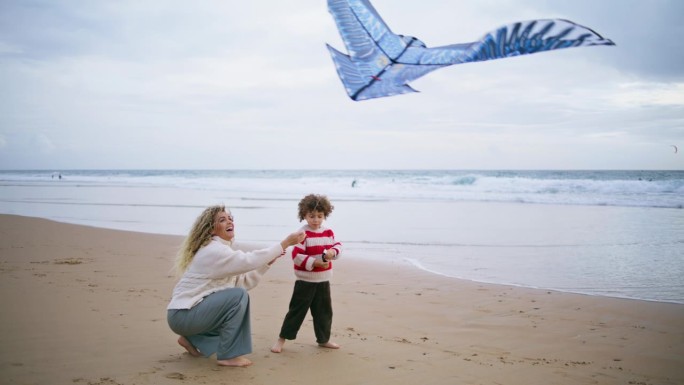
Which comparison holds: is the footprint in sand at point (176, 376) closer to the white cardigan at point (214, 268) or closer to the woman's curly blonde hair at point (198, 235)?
the white cardigan at point (214, 268)

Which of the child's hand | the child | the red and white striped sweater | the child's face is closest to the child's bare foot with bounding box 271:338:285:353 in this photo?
the child

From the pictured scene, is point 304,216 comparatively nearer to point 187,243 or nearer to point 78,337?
point 187,243

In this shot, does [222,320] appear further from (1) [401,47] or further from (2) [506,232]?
(2) [506,232]

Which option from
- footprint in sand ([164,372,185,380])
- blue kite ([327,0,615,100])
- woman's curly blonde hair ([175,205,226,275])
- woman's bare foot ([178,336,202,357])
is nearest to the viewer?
blue kite ([327,0,615,100])

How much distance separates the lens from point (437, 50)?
2420 mm

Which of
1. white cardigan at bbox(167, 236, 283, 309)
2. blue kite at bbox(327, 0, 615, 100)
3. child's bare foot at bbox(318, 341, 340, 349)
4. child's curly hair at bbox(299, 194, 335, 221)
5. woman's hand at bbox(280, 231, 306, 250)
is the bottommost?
child's bare foot at bbox(318, 341, 340, 349)

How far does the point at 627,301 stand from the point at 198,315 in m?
4.81

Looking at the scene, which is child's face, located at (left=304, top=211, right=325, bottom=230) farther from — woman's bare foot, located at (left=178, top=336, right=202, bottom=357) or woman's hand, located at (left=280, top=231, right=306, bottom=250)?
woman's bare foot, located at (left=178, top=336, right=202, bottom=357)

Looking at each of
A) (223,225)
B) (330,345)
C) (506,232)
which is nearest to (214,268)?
(223,225)

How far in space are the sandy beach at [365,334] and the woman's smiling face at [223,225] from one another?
95 cm

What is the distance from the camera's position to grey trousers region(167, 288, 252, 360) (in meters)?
3.89

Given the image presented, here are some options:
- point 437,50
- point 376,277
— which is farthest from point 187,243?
point 376,277

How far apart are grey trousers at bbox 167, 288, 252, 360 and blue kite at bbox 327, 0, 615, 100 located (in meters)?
1.95

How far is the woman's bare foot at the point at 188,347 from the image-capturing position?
408 cm
